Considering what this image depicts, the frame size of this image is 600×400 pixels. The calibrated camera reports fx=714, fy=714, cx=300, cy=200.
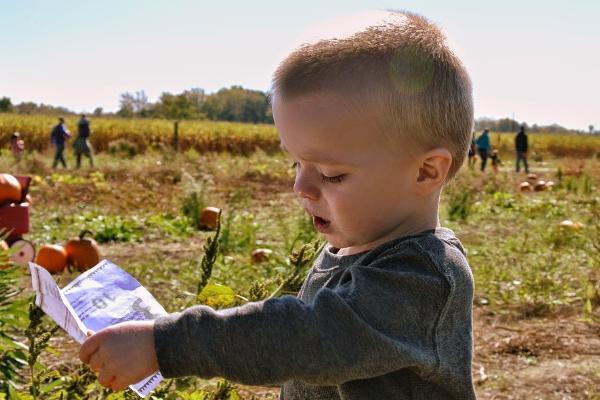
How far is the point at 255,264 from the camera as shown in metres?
6.00

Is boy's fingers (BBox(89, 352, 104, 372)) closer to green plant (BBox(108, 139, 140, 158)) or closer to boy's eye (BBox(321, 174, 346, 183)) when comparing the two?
boy's eye (BBox(321, 174, 346, 183))

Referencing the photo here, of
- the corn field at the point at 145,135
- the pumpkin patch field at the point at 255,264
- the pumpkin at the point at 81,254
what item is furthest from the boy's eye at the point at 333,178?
the corn field at the point at 145,135

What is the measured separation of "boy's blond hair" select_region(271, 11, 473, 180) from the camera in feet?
4.21

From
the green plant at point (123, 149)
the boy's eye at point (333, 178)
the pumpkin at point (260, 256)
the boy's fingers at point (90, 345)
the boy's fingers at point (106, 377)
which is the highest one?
the boy's eye at point (333, 178)

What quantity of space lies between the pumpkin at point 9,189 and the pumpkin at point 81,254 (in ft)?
1.98

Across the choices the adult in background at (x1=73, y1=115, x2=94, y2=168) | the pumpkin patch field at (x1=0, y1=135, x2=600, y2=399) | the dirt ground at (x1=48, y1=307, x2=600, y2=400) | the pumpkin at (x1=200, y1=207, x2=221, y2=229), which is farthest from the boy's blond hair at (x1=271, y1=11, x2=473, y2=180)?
the adult in background at (x1=73, y1=115, x2=94, y2=168)

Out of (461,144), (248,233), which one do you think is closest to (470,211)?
(248,233)

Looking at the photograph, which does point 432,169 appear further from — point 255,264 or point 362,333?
point 255,264

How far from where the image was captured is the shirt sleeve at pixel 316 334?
113 centimetres

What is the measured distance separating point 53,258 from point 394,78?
499cm

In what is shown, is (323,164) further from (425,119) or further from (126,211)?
(126,211)

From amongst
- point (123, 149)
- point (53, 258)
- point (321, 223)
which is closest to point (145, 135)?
point (123, 149)

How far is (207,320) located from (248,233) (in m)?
5.89

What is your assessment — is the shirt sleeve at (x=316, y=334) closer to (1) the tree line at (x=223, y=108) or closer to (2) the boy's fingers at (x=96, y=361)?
(2) the boy's fingers at (x=96, y=361)
